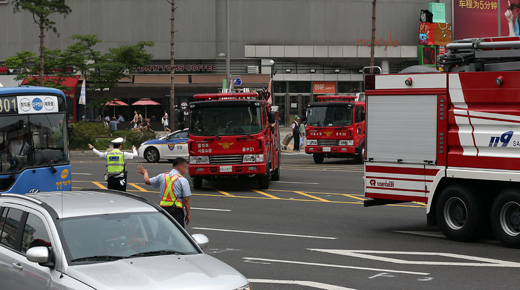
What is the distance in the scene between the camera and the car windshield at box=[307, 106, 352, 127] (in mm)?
32875

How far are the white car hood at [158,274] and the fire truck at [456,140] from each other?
24.1ft

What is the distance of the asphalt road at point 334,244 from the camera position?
35.4ft

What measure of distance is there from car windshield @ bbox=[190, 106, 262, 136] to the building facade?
4316 cm

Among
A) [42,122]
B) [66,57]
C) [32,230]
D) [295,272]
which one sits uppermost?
[66,57]

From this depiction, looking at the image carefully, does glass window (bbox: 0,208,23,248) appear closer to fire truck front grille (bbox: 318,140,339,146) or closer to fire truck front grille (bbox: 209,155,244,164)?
fire truck front grille (bbox: 209,155,244,164)

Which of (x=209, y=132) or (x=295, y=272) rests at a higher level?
(x=209, y=132)

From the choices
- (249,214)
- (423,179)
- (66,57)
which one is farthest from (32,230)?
(66,57)

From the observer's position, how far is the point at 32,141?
1544cm

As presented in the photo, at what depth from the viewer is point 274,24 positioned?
6675 cm

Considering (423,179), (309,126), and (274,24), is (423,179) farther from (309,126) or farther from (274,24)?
(274,24)

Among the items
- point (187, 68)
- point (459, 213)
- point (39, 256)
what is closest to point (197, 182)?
point (459, 213)

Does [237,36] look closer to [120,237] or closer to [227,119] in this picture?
[227,119]

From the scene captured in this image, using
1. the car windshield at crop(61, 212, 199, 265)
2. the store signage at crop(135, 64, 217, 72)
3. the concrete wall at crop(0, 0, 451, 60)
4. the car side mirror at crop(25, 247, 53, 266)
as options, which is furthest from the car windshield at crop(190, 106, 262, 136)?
the concrete wall at crop(0, 0, 451, 60)

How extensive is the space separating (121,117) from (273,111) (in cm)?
3896
